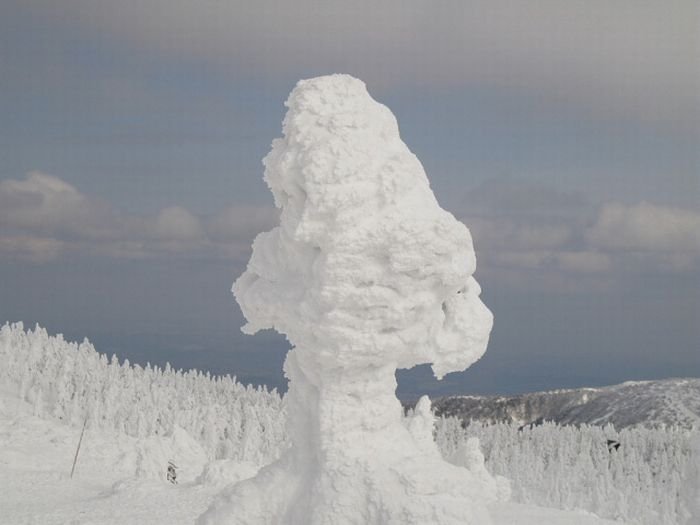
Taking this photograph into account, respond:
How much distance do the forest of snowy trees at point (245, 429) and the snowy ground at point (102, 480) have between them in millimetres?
5478

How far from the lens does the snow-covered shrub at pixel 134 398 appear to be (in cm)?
7731

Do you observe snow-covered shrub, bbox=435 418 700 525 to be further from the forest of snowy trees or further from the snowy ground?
the snowy ground

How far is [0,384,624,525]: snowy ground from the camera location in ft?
114

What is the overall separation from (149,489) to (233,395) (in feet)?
216

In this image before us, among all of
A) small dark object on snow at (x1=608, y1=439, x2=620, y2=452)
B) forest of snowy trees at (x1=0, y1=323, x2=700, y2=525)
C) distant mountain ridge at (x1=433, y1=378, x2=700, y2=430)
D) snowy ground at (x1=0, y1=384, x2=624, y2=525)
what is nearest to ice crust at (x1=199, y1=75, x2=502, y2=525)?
snowy ground at (x1=0, y1=384, x2=624, y2=525)

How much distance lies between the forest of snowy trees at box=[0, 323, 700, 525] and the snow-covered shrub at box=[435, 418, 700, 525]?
0.61 feet

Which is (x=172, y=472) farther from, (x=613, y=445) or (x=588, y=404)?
(x=588, y=404)

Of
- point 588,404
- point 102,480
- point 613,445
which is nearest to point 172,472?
point 102,480

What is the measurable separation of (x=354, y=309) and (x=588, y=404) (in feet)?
517

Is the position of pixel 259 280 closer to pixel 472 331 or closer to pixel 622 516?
pixel 472 331

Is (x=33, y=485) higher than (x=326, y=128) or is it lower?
lower

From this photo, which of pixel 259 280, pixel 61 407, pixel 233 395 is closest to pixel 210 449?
pixel 61 407

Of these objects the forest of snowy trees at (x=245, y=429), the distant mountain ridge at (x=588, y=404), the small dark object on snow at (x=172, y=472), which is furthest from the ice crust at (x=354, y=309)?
the distant mountain ridge at (x=588, y=404)

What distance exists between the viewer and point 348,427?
40.5ft
